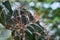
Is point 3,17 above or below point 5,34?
above

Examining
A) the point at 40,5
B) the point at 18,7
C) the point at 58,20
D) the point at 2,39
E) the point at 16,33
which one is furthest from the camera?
the point at 58,20

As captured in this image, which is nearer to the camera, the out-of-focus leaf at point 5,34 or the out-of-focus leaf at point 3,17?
the out-of-focus leaf at point 5,34

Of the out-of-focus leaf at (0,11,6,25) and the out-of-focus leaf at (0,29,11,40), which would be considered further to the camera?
the out-of-focus leaf at (0,11,6,25)

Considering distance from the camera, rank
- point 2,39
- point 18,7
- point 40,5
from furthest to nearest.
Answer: point 40,5 < point 18,7 < point 2,39

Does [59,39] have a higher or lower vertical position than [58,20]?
lower

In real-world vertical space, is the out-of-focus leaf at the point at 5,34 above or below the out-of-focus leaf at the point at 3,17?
below

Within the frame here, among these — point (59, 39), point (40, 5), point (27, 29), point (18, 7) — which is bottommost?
point (27, 29)

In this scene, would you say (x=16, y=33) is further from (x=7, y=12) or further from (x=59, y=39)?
(x=59, y=39)

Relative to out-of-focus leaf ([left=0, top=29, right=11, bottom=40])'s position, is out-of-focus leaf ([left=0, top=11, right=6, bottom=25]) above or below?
above

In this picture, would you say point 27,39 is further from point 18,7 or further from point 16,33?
point 18,7

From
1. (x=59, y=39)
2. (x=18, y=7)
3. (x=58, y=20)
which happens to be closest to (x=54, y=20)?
(x=58, y=20)

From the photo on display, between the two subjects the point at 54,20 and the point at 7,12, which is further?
the point at 54,20
